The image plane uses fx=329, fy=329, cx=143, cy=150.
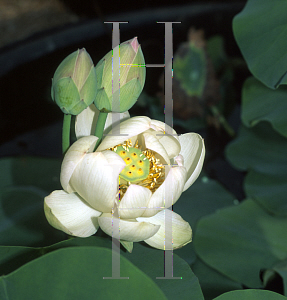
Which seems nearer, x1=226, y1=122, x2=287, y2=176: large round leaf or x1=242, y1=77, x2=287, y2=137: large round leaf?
x1=242, y1=77, x2=287, y2=137: large round leaf

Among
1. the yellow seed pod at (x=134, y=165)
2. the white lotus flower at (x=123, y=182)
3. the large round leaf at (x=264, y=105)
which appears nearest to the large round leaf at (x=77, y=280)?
the white lotus flower at (x=123, y=182)

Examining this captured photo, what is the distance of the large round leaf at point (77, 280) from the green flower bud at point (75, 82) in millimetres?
214

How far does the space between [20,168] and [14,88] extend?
515mm

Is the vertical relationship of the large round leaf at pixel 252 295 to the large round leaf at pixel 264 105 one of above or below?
below

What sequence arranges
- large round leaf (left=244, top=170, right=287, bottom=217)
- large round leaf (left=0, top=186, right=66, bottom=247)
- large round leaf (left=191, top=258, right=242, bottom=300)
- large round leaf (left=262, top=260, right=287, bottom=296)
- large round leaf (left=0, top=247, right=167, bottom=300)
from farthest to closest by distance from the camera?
large round leaf (left=244, top=170, right=287, bottom=217)
large round leaf (left=191, top=258, right=242, bottom=300)
large round leaf (left=262, top=260, right=287, bottom=296)
large round leaf (left=0, top=186, right=66, bottom=247)
large round leaf (left=0, top=247, right=167, bottom=300)

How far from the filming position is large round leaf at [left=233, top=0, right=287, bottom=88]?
28.0 inches

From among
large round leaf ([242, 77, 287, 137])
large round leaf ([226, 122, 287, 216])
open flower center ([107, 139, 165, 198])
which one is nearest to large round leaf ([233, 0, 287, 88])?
large round leaf ([242, 77, 287, 137])

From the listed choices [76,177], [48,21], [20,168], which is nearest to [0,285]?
[76,177]

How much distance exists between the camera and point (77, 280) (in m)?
0.45

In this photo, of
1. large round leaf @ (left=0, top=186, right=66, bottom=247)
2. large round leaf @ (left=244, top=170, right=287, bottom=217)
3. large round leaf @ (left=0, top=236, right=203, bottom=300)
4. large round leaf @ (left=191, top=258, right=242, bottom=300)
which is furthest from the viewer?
large round leaf @ (left=244, top=170, right=287, bottom=217)

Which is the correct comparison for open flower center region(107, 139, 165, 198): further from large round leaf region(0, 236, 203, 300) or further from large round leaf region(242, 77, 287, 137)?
large round leaf region(242, 77, 287, 137)

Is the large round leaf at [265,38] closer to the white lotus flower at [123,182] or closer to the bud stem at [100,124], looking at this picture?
the white lotus flower at [123,182]

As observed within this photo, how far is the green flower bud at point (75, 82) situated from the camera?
18.8 inches

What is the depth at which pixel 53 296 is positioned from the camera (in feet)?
1.46
